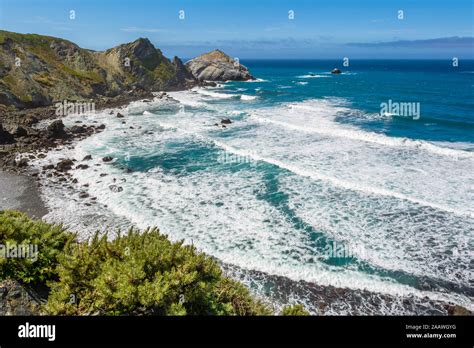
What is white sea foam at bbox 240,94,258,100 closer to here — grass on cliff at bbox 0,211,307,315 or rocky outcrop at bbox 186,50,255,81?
rocky outcrop at bbox 186,50,255,81

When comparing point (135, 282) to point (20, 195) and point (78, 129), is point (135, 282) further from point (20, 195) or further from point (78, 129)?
point (78, 129)
